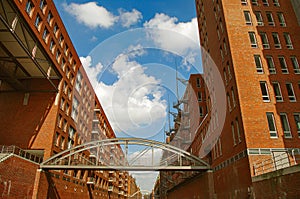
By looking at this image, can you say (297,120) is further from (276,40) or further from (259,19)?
(259,19)

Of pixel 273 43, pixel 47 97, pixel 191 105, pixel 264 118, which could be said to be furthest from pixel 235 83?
pixel 191 105

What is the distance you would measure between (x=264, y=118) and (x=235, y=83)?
4.20 m

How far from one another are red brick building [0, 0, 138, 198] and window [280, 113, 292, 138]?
2428cm

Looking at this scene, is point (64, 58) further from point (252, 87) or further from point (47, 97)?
point (252, 87)

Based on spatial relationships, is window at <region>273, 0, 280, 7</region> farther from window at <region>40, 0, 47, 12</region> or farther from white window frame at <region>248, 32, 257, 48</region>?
window at <region>40, 0, 47, 12</region>

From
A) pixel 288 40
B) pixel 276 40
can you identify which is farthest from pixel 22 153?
pixel 288 40

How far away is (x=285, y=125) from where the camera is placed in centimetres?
2205

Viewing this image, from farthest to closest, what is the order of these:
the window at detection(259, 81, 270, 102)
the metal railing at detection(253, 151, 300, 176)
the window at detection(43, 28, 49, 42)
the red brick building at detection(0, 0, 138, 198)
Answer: the window at detection(43, 28, 49, 42) < the red brick building at detection(0, 0, 138, 198) < the window at detection(259, 81, 270, 102) < the metal railing at detection(253, 151, 300, 176)

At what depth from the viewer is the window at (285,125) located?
Answer: 21669 millimetres

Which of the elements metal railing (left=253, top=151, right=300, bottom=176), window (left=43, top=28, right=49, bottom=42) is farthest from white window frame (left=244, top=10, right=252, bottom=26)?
window (left=43, top=28, right=49, bottom=42)

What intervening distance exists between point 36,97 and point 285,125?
2907 centimetres

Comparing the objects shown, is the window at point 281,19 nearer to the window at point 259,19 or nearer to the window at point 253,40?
the window at point 259,19

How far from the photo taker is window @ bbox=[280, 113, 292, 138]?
21.7 m

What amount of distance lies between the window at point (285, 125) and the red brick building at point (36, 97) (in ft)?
79.7
